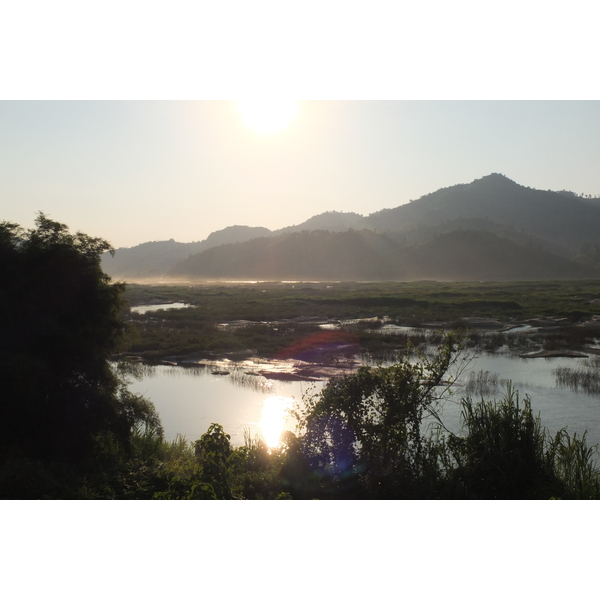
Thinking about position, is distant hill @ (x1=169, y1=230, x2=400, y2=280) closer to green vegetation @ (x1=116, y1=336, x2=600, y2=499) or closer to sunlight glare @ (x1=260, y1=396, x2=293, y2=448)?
sunlight glare @ (x1=260, y1=396, x2=293, y2=448)

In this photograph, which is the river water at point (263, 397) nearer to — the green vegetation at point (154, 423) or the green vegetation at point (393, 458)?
the green vegetation at point (393, 458)

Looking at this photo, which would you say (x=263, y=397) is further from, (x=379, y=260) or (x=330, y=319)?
(x=379, y=260)

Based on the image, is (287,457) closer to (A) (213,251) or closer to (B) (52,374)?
(B) (52,374)

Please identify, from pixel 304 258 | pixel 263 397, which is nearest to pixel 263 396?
pixel 263 397

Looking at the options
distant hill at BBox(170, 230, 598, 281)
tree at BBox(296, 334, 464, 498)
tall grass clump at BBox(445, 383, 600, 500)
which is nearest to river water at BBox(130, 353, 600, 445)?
tree at BBox(296, 334, 464, 498)

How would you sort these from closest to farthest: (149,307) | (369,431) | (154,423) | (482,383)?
(369,431), (154,423), (482,383), (149,307)

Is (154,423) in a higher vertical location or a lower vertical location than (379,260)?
lower

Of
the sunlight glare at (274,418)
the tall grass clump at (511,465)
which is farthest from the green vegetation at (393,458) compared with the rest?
the sunlight glare at (274,418)
